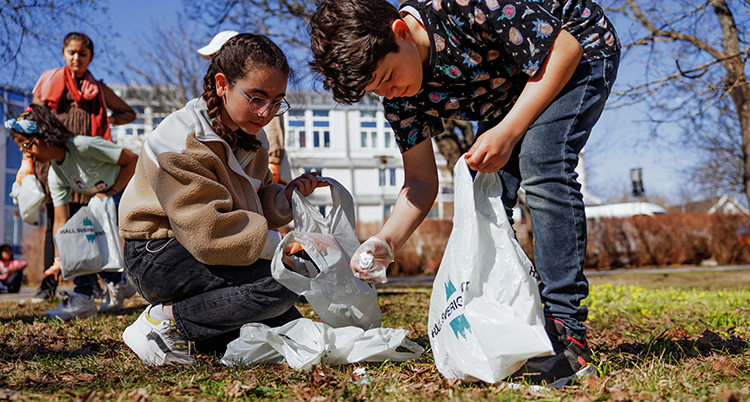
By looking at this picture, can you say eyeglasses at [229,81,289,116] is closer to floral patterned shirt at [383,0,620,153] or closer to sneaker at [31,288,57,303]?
floral patterned shirt at [383,0,620,153]

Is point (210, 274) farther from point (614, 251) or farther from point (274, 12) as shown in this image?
point (614, 251)

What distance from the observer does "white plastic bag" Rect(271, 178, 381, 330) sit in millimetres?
2027

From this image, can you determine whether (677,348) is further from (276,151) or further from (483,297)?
(276,151)

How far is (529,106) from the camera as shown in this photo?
5.79 feet

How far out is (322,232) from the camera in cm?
227

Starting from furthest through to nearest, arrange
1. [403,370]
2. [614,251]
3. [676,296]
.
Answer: [614,251], [676,296], [403,370]

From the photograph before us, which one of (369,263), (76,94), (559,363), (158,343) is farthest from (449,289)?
(76,94)

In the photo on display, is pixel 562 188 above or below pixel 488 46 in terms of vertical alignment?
below

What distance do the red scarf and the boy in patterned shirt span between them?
11.3 feet

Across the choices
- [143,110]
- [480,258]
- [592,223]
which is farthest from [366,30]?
[143,110]

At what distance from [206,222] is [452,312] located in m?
1.02

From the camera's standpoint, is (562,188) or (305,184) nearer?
(562,188)

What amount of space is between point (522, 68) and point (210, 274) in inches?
59.0

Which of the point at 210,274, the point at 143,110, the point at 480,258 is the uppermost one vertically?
the point at 143,110
